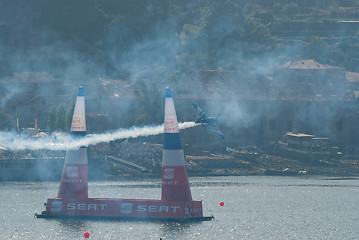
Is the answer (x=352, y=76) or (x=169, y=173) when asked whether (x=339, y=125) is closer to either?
(x=352, y=76)

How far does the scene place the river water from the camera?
71312mm

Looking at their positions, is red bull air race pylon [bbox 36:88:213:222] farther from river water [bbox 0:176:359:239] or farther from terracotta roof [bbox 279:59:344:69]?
terracotta roof [bbox 279:59:344:69]

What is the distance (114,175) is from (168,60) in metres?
65.7

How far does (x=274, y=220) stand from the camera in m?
80.5

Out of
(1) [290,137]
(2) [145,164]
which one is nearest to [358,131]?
(1) [290,137]

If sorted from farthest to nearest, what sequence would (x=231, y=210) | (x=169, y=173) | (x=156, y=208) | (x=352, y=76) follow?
1. (x=352, y=76)
2. (x=231, y=210)
3. (x=156, y=208)
4. (x=169, y=173)

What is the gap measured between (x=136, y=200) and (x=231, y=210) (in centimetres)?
1867

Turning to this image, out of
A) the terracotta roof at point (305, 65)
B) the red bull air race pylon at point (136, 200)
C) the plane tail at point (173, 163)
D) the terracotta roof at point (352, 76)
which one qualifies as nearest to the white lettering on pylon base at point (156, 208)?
the red bull air race pylon at point (136, 200)

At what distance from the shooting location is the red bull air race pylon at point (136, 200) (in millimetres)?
67750

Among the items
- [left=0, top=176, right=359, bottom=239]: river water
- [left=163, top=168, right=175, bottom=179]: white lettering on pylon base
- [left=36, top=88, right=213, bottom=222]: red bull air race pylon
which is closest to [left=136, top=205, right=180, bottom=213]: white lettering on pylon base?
[left=36, top=88, right=213, bottom=222]: red bull air race pylon

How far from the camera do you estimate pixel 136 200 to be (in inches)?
2731

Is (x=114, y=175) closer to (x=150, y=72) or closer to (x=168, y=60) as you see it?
(x=150, y=72)

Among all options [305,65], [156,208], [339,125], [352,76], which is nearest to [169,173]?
[156,208]

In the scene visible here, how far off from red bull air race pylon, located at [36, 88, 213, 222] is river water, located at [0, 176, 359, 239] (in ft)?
5.54
